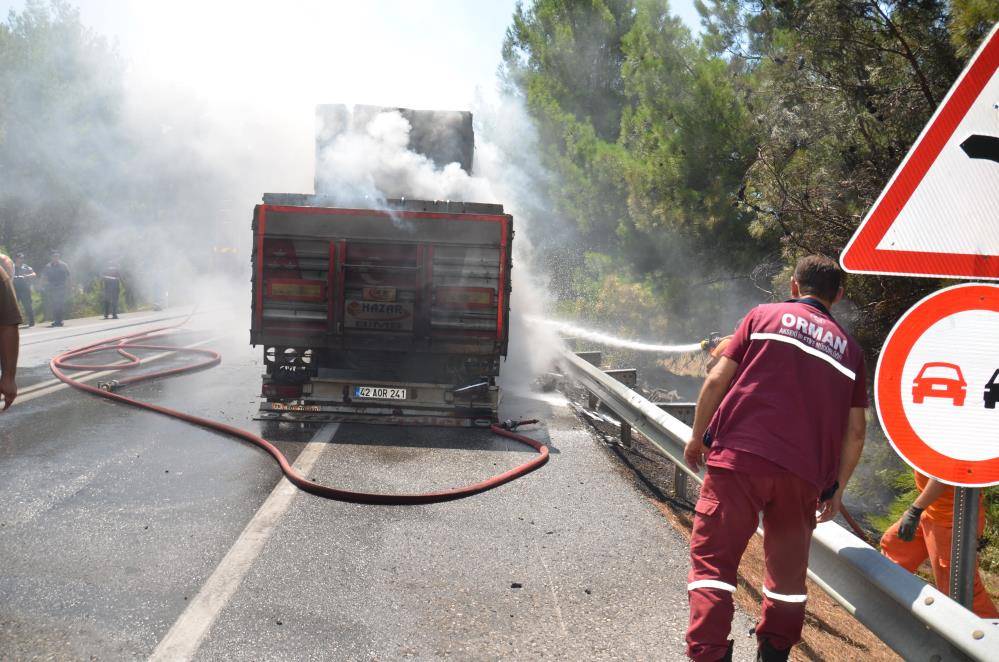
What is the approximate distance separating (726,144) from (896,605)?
443 inches

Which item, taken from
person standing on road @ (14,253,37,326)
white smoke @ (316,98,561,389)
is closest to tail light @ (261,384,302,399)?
white smoke @ (316,98,561,389)

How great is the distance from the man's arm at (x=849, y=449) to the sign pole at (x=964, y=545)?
0.76 metres

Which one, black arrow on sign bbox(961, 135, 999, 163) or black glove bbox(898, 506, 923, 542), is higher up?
black arrow on sign bbox(961, 135, 999, 163)

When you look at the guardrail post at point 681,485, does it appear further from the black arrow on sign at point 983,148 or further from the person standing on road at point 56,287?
the person standing on road at point 56,287

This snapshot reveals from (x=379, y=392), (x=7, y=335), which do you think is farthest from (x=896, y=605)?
(x=379, y=392)

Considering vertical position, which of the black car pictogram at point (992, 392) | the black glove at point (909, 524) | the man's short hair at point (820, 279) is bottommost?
the black glove at point (909, 524)

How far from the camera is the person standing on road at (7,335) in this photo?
4.59 m

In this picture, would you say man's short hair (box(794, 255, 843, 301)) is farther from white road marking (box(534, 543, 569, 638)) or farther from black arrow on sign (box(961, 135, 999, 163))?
white road marking (box(534, 543, 569, 638))

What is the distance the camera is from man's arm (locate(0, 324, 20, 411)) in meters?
4.60

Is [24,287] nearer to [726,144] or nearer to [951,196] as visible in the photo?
[726,144]

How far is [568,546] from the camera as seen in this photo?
17.8 ft

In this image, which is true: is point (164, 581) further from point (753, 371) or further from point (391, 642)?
point (753, 371)

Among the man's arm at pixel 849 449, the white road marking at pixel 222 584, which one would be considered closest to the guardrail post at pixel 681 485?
the white road marking at pixel 222 584

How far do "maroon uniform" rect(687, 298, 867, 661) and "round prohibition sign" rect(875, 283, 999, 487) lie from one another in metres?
0.82
